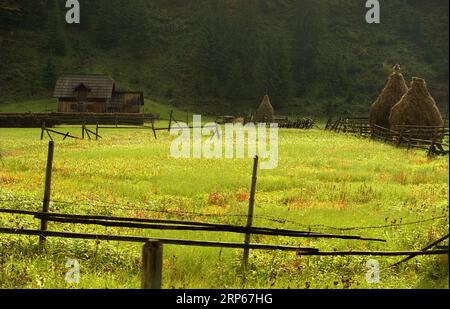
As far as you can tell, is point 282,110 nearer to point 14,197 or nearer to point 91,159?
point 91,159

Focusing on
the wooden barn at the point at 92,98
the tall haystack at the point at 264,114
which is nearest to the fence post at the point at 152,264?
the tall haystack at the point at 264,114

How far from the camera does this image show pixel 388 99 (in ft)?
132

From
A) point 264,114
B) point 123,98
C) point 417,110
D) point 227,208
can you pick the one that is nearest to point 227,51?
point 123,98

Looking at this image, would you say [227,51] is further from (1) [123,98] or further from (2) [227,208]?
(2) [227,208]

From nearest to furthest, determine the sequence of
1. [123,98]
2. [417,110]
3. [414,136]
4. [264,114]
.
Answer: [414,136] < [417,110] < [264,114] < [123,98]

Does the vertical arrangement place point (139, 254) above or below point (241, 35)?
below

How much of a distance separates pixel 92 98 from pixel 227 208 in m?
55.6

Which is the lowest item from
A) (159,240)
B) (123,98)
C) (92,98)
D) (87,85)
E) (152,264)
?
(152,264)

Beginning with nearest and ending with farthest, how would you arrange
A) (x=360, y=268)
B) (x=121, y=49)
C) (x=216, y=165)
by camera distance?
(x=360, y=268)
(x=216, y=165)
(x=121, y=49)

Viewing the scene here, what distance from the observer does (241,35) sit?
103 m

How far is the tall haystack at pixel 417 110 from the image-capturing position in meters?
34.7

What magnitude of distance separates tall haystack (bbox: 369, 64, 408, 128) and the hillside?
43.6 meters

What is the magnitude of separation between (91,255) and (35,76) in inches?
3177
